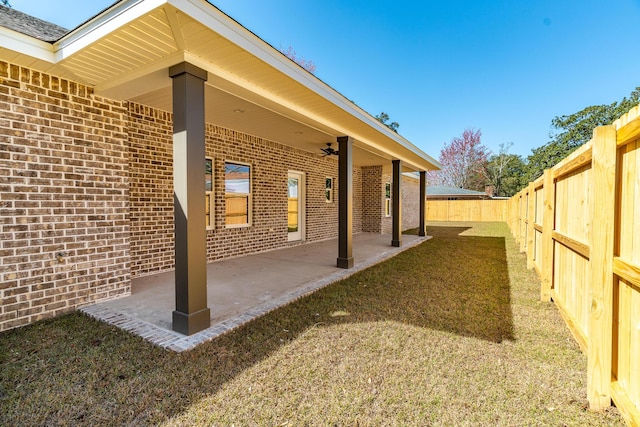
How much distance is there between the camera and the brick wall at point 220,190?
5188mm

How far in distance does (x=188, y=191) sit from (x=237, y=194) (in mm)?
4196

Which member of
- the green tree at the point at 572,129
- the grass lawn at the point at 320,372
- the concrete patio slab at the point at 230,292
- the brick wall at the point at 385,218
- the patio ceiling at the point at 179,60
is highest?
the green tree at the point at 572,129

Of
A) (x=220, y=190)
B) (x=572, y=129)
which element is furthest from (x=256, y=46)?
(x=572, y=129)

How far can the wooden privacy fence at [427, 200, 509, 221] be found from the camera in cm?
2152

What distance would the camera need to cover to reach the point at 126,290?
422cm

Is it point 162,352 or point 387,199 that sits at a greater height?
point 387,199

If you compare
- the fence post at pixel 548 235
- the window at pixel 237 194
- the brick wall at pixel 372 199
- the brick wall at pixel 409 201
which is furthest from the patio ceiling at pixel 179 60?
the brick wall at pixel 409 201

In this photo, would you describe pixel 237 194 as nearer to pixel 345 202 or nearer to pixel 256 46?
pixel 345 202

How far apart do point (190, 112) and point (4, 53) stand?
189 cm

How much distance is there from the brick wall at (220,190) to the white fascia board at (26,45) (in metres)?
1.91

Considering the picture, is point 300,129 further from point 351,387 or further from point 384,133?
point 351,387

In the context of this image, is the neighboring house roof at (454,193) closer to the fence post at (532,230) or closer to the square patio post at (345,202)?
the fence post at (532,230)

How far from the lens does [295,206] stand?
9320 millimetres

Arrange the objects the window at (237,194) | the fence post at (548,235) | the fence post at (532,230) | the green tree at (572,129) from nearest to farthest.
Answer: the fence post at (548,235) → the fence post at (532,230) → the window at (237,194) → the green tree at (572,129)
